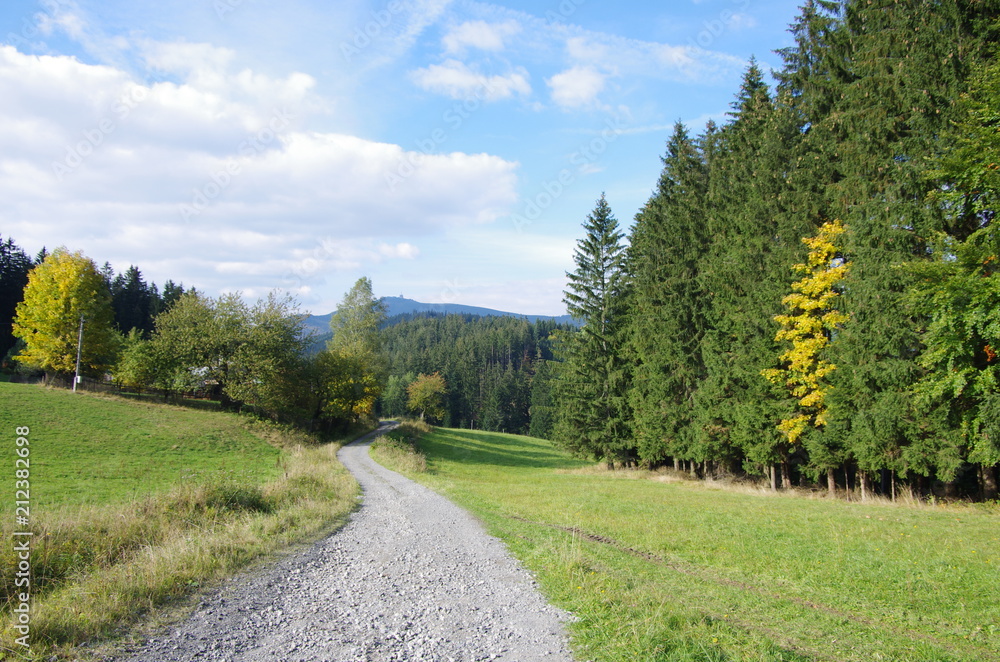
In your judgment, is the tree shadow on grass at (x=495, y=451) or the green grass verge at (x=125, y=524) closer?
the green grass verge at (x=125, y=524)

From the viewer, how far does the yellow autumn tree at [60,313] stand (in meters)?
38.4

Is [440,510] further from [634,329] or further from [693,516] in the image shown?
[634,329]

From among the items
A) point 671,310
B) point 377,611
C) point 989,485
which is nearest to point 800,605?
point 377,611

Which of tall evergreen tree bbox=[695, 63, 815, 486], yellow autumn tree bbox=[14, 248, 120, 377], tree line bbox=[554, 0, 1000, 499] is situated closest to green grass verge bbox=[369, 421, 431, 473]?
tree line bbox=[554, 0, 1000, 499]

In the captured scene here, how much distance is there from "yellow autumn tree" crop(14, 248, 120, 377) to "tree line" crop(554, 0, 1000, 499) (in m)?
42.2

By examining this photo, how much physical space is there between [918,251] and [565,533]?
14.5 meters

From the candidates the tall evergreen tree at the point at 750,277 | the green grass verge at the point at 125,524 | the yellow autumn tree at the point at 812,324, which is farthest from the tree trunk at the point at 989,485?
the green grass verge at the point at 125,524

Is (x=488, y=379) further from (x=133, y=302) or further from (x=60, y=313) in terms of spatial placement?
(x=60, y=313)

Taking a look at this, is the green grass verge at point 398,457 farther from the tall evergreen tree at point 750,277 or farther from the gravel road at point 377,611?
the gravel road at point 377,611

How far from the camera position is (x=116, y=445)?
975 inches

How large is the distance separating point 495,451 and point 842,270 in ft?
128

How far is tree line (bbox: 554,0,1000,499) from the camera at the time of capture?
13.6 meters

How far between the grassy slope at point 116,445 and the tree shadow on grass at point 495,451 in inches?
690

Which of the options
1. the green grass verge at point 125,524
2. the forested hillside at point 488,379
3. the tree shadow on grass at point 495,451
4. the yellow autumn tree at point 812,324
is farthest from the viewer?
the forested hillside at point 488,379
